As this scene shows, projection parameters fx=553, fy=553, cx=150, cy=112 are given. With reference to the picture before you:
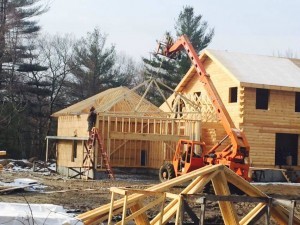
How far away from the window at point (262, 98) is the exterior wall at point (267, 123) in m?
0.28

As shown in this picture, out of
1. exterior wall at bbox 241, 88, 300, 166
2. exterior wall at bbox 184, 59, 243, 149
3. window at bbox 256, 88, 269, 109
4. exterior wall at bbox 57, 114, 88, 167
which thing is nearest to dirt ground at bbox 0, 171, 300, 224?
exterior wall at bbox 241, 88, 300, 166

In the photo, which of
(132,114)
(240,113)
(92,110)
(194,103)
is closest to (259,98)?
(240,113)

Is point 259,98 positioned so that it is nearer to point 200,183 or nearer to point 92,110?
point 92,110

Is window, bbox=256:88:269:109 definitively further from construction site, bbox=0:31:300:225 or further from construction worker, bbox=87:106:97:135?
construction worker, bbox=87:106:97:135

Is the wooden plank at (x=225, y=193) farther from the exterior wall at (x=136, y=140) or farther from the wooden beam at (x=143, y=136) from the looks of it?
the exterior wall at (x=136, y=140)

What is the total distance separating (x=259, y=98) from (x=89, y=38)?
98.4ft

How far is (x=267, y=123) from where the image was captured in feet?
92.9

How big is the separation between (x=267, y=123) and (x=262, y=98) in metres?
1.46

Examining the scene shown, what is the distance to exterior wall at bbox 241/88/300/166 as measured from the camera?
91.5ft

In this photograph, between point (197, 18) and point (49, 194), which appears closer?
point (49, 194)

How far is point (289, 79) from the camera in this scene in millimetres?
29547

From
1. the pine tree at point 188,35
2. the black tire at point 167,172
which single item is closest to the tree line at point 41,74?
the pine tree at point 188,35

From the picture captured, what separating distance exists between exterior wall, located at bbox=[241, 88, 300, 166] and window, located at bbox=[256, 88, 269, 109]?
0.92 feet

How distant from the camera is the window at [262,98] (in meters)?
28.8
